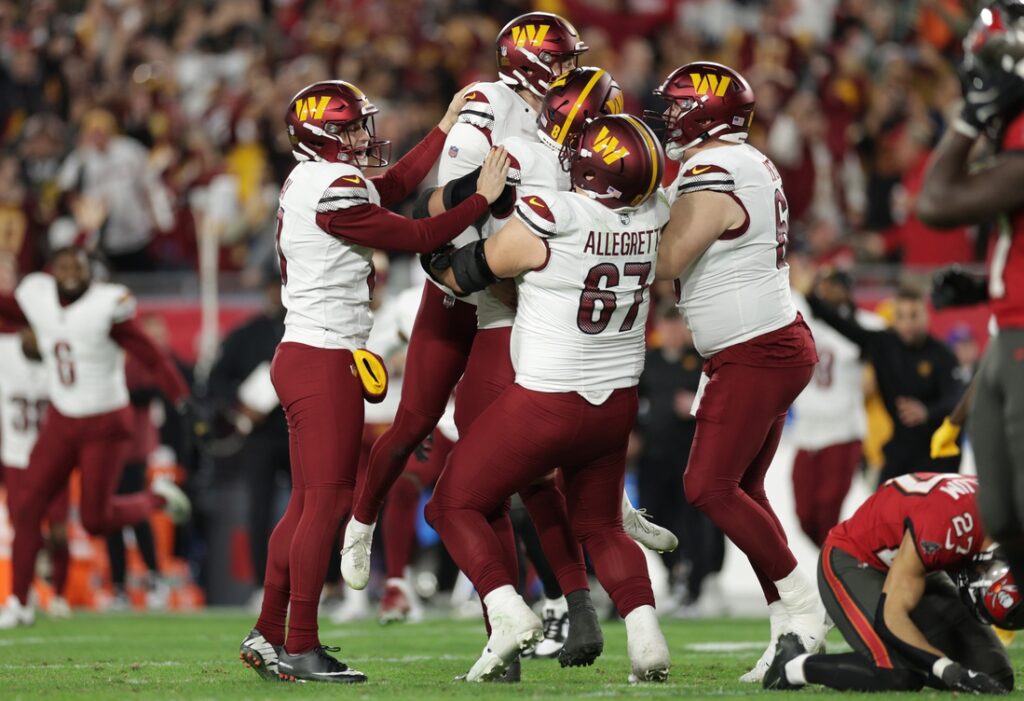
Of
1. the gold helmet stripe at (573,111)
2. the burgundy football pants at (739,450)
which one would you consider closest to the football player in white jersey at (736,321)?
the burgundy football pants at (739,450)

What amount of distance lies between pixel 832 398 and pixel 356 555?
5.32 meters

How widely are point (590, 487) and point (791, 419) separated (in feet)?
20.0

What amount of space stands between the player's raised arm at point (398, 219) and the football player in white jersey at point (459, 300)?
29 centimetres

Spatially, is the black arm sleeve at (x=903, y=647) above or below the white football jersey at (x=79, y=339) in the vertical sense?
below

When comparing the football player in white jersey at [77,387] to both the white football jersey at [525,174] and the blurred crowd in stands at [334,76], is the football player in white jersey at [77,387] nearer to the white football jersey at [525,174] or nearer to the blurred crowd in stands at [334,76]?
the blurred crowd in stands at [334,76]

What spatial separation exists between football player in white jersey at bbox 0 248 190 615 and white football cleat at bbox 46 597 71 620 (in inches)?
45.0

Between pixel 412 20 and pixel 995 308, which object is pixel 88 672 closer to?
pixel 995 308

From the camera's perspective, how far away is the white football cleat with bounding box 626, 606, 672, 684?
5.89 m

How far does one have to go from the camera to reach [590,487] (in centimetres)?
605

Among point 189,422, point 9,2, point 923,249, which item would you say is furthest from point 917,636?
point 9,2

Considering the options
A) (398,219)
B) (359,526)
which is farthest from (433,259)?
(359,526)

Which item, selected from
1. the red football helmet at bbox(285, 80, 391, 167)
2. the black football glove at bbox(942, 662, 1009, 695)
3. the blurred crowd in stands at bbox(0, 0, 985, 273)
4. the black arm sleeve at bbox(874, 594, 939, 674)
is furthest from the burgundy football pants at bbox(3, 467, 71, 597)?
the black football glove at bbox(942, 662, 1009, 695)

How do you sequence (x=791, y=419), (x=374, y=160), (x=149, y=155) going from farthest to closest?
(x=149, y=155)
(x=791, y=419)
(x=374, y=160)

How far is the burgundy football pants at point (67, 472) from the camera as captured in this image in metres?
9.87
